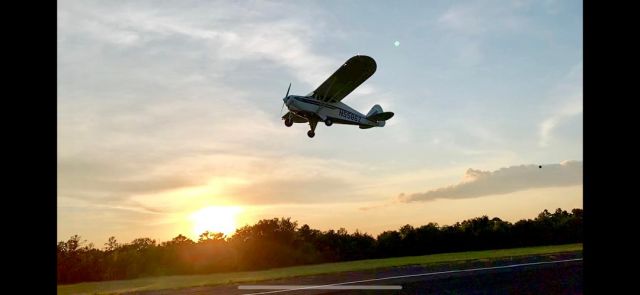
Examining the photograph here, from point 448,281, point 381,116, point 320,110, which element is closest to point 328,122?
point 320,110

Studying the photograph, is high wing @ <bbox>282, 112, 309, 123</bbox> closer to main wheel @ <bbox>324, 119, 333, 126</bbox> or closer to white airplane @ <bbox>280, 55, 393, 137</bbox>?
white airplane @ <bbox>280, 55, 393, 137</bbox>

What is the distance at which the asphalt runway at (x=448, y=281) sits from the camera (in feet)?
67.4

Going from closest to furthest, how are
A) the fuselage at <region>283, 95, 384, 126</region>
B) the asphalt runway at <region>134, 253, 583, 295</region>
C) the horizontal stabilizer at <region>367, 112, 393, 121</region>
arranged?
1. the asphalt runway at <region>134, 253, 583, 295</region>
2. the fuselage at <region>283, 95, 384, 126</region>
3. the horizontal stabilizer at <region>367, 112, 393, 121</region>

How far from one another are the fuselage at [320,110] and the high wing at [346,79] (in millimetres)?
Answer: 492

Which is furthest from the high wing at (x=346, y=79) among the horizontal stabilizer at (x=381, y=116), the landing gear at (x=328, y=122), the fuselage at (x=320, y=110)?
the horizontal stabilizer at (x=381, y=116)

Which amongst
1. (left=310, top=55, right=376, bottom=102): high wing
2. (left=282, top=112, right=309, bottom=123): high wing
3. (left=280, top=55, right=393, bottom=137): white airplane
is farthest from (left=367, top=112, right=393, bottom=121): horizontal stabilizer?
(left=282, top=112, right=309, bottom=123): high wing

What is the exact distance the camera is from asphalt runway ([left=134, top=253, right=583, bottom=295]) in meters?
20.5

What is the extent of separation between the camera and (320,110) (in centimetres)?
2919

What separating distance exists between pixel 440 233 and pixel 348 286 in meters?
19.5

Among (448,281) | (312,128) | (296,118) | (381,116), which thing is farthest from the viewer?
(381,116)

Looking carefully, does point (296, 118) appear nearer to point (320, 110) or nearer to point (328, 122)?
point (320, 110)

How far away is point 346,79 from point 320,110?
238 centimetres

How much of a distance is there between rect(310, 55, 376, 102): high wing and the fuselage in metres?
0.49

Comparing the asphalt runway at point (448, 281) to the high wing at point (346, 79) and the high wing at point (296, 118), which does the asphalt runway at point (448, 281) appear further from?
the high wing at point (346, 79)
